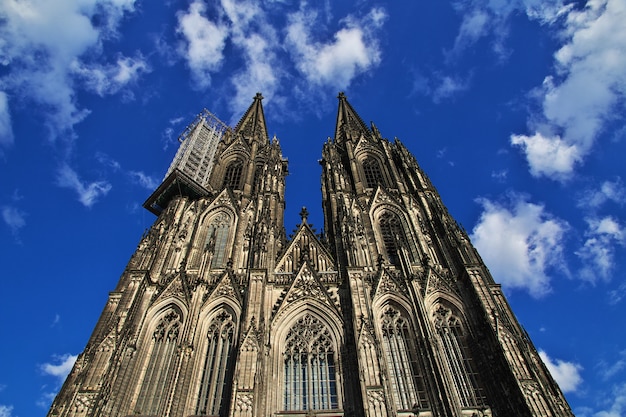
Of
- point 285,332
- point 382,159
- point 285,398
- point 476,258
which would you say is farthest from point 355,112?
point 285,398

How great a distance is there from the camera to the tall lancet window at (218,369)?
54.1ft

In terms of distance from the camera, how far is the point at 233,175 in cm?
3128

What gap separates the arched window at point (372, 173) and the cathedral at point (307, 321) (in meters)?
2.04

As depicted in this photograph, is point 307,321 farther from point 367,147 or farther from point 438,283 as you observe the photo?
point 367,147

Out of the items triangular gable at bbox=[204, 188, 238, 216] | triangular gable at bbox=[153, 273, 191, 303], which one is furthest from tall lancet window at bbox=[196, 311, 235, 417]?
triangular gable at bbox=[204, 188, 238, 216]

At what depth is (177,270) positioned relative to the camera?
22.0 meters

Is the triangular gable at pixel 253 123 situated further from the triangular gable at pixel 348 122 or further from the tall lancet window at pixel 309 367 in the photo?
the tall lancet window at pixel 309 367

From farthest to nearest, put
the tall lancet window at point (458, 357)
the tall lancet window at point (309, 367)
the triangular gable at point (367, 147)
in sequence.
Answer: the triangular gable at point (367, 147), the tall lancet window at point (309, 367), the tall lancet window at point (458, 357)

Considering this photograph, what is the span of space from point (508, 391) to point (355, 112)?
101 ft

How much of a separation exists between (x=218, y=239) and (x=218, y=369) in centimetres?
857

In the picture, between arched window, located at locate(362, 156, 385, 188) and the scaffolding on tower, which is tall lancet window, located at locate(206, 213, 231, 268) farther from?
arched window, located at locate(362, 156, 385, 188)

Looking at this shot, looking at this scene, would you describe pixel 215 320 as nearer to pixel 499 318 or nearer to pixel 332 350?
pixel 332 350

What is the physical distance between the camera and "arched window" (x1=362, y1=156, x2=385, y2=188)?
97.4 feet

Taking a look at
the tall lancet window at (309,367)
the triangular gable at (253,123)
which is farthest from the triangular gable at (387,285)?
the triangular gable at (253,123)
